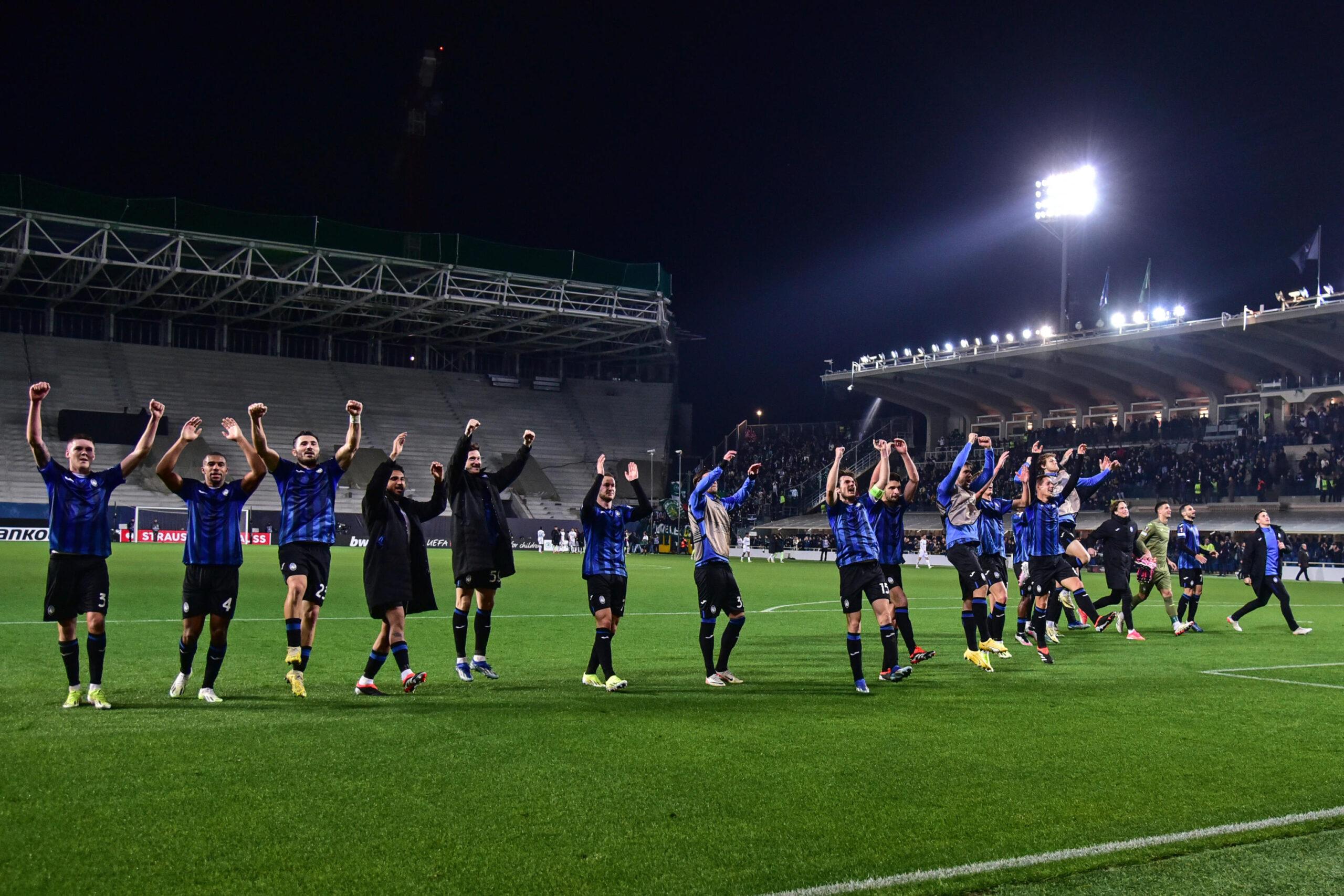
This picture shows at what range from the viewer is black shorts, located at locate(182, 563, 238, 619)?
838 centimetres

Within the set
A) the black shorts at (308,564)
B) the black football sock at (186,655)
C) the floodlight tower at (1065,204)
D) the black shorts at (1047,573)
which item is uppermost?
the floodlight tower at (1065,204)

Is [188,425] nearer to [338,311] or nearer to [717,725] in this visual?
[717,725]

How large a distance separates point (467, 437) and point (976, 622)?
20.0ft

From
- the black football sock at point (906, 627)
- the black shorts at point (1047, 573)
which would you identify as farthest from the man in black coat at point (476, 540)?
the black shorts at point (1047, 573)

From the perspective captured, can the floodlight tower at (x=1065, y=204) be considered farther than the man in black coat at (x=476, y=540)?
Yes

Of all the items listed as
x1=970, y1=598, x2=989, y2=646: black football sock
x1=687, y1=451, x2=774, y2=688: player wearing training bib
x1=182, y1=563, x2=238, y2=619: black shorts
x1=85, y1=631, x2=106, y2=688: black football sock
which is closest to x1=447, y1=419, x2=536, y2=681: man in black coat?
x1=687, y1=451, x2=774, y2=688: player wearing training bib

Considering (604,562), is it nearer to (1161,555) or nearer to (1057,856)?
(1057,856)

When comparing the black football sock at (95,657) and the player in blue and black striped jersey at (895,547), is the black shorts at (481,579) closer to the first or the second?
the black football sock at (95,657)

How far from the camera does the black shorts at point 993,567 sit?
12633 mm

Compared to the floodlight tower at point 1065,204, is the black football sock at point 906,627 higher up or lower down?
lower down

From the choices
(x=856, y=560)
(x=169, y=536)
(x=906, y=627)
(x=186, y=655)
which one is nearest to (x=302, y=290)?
(x=169, y=536)

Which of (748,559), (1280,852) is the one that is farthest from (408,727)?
(748,559)

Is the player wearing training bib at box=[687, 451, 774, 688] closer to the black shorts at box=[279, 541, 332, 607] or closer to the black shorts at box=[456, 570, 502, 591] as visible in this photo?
the black shorts at box=[456, 570, 502, 591]

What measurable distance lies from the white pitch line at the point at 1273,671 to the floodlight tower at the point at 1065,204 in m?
40.2
